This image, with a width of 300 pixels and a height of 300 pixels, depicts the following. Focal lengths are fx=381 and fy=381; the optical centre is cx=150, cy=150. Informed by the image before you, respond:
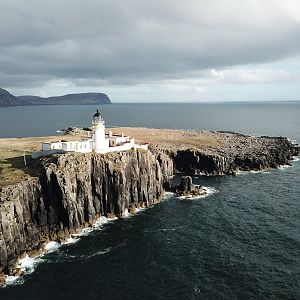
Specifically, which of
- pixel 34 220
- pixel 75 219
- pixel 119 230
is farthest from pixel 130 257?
pixel 34 220

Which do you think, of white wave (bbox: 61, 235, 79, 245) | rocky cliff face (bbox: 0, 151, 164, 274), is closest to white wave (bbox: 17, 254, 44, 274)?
rocky cliff face (bbox: 0, 151, 164, 274)

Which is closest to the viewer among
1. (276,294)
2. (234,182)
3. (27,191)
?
(276,294)

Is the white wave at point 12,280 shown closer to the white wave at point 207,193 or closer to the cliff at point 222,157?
the white wave at point 207,193

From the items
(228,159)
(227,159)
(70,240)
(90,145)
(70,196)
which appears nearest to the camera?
(70,240)

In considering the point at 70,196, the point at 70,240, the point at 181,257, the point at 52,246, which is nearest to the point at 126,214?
the point at 70,196

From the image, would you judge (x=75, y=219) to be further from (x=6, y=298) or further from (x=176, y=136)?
(x=176, y=136)

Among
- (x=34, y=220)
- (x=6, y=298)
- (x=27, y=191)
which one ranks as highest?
(x=27, y=191)

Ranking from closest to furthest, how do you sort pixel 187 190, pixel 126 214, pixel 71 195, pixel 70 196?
1. pixel 70 196
2. pixel 71 195
3. pixel 126 214
4. pixel 187 190

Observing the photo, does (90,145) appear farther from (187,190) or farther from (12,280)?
(12,280)
